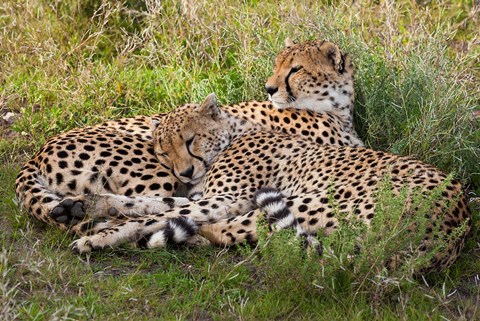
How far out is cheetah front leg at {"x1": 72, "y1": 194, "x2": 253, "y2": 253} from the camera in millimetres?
4066

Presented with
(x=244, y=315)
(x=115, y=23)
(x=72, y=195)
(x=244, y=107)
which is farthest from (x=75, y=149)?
(x=115, y=23)

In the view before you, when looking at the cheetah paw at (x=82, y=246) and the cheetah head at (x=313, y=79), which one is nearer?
the cheetah paw at (x=82, y=246)

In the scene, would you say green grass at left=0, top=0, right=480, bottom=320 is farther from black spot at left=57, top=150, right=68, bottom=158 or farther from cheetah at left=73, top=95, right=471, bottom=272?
black spot at left=57, top=150, right=68, bottom=158

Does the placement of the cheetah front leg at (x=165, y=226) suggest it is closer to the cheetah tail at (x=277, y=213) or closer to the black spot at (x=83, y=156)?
the cheetah tail at (x=277, y=213)

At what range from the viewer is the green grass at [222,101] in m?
3.53

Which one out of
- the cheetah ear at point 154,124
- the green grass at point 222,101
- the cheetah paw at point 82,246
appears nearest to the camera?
the green grass at point 222,101

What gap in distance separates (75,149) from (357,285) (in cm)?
177

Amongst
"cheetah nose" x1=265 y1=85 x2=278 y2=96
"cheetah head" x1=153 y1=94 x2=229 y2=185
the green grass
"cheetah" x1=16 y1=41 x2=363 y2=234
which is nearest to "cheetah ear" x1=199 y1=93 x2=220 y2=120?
"cheetah head" x1=153 y1=94 x2=229 y2=185

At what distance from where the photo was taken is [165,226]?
13.6 feet

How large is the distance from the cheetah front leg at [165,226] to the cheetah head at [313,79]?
1.03 m

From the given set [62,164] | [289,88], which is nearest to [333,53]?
[289,88]

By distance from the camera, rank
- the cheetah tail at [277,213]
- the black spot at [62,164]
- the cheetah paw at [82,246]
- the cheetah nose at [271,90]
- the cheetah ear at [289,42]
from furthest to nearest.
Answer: the cheetah ear at [289,42] → the cheetah nose at [271,90] → the black spot at [62,164] → the cheetah paw at [82,246] → the cheetah tail at [277,213]

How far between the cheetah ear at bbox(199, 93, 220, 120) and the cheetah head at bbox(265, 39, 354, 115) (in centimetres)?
47

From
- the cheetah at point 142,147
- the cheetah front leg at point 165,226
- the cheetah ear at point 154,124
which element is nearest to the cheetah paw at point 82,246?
the cheetah front leg at point 165,226
